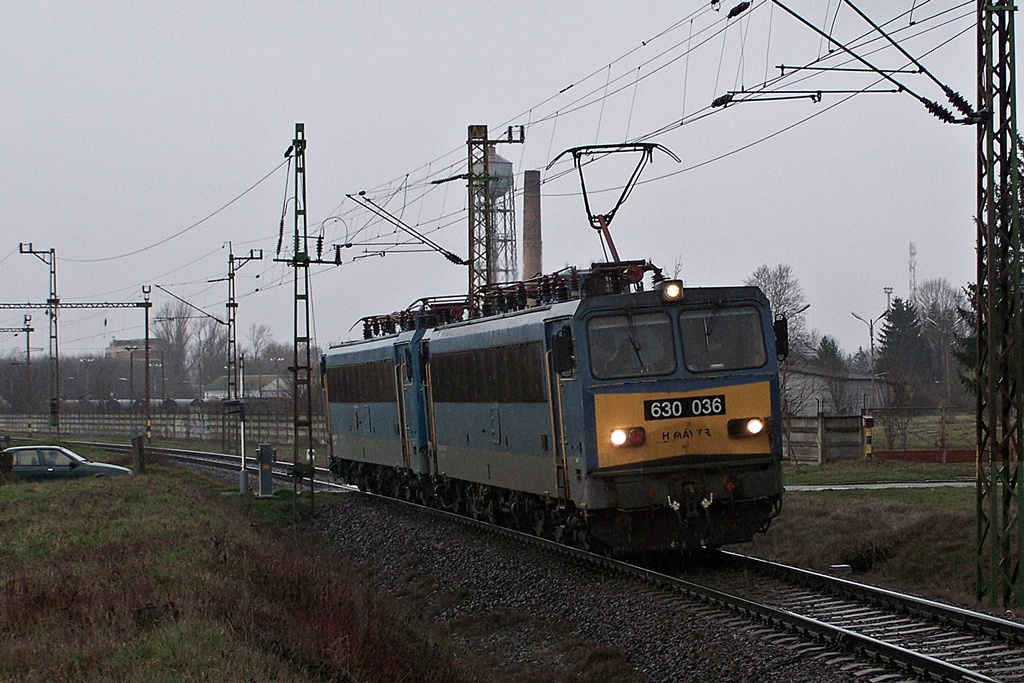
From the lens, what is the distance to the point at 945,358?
262ft

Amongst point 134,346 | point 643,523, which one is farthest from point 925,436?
point 134,346

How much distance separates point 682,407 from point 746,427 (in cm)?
80

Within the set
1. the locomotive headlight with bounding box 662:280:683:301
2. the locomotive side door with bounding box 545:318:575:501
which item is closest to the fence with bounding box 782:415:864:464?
the locomotive side door with bounding box 545:318:575:501

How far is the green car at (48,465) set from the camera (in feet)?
99.7

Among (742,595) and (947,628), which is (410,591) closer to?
(742,595)

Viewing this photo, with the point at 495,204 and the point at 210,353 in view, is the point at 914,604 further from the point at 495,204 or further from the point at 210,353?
the point at 210,353

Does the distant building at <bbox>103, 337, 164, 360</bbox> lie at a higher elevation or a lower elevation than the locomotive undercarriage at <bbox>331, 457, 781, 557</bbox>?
higher

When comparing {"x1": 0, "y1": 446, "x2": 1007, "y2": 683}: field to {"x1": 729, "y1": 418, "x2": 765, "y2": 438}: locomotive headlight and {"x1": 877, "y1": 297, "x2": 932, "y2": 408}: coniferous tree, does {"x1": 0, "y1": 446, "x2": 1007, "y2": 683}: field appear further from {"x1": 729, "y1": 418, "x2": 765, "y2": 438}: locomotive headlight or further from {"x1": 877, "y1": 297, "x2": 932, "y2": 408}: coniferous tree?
{"x1": 877, "y1": 297, "x2": 932, "y2": 408}: coniferous tree

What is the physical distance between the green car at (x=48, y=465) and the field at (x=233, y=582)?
7.44m

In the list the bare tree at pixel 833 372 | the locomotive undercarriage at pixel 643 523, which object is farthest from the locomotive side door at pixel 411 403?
the bare tree at pixel 833 372

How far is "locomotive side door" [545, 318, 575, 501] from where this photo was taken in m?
13.6

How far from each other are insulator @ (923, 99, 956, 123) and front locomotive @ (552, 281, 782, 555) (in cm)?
276

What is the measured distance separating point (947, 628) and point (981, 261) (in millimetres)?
4364

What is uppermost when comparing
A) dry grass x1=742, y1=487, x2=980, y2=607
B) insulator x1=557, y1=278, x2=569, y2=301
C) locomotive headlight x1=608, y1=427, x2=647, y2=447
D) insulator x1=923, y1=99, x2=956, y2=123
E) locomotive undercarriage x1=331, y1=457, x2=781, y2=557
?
insulator x1=923, y1=99, x2=956, y2=123
